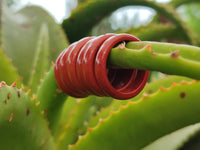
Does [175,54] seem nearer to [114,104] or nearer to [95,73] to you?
[95,73]

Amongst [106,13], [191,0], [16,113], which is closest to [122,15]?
[191,0]

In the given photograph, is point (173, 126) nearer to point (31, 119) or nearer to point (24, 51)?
point (31, 119)

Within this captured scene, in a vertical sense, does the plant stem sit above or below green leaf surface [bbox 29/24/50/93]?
below

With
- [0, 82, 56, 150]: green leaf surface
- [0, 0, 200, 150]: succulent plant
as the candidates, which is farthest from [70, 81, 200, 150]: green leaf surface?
[0, 82, 56, 150]: green leaf surface

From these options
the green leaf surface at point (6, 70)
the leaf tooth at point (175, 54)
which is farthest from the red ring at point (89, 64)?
the green leaf surface at point (6, 70)

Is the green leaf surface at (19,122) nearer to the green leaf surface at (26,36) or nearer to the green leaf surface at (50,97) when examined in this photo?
the green leaf surface at (50,97)

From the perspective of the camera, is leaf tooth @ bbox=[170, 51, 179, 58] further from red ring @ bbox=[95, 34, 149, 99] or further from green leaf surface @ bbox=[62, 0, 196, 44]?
green leaf surface @ bbox=[62, 0, 196, 44]

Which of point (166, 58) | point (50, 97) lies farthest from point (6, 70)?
point (166, 58)
